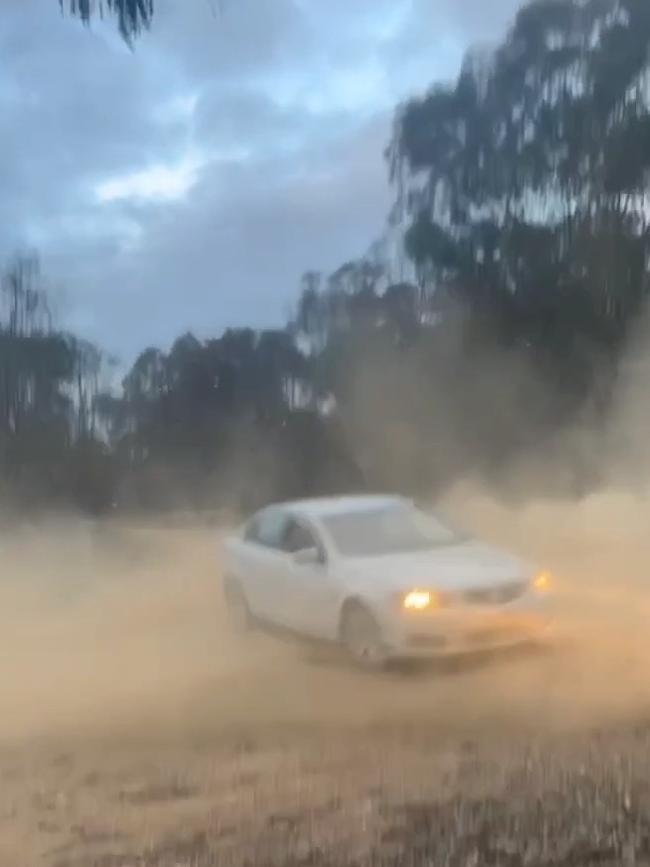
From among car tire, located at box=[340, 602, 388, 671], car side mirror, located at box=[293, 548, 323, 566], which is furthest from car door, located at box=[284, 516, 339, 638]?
car tire, located at box=[340, 602, 388, 671]

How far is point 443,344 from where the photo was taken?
90.7 feet

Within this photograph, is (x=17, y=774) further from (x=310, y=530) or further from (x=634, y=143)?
(x=634, y=143)

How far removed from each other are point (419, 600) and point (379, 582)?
44 cm

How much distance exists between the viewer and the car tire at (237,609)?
45.8ft

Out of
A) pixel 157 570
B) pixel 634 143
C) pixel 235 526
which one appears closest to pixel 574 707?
pixel 157 570

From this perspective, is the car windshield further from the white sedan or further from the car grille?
the car grille

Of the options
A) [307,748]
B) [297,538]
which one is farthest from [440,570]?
[307,748]

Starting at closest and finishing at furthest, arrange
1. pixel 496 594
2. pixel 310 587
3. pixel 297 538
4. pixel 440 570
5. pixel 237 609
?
1. pixel 496 594
2. pixel 440 570
3. pixel 310 587
4. pixel 297 538
5. pixel 237 609

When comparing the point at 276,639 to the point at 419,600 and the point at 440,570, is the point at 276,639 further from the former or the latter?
→ the point at 419,600

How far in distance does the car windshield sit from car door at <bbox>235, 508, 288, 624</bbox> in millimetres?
641

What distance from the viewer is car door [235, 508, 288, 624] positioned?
13172 mm

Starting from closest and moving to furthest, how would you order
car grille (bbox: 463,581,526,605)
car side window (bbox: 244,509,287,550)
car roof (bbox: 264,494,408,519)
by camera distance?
car grille (bbox: 463,581,526,605) → car roof (bbox: 264,494,408,519) → car side window (bbox: 244,509,287,550)

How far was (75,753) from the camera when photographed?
888cm

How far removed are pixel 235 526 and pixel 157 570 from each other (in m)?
3.78
